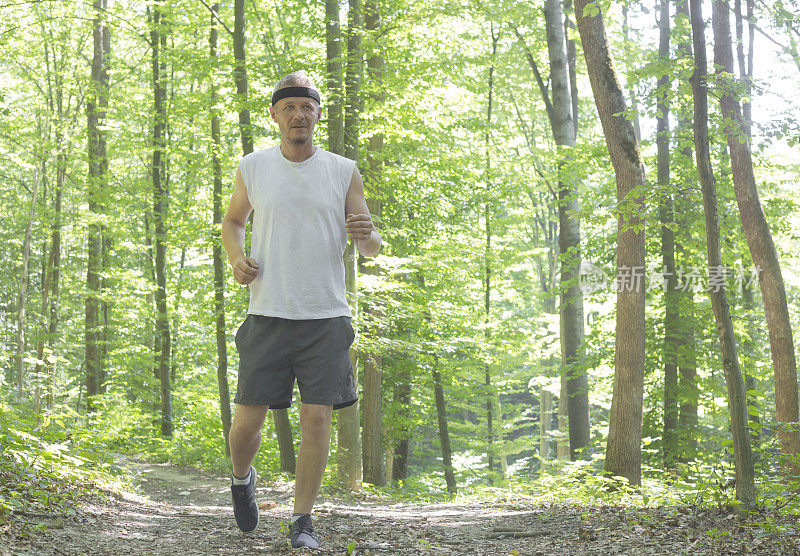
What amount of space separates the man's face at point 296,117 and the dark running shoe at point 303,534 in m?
1.92

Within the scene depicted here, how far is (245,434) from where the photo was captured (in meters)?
3.71

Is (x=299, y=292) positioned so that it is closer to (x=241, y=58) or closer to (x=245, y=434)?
(x=245, y=434)

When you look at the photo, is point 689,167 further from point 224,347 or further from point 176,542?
point 176,542

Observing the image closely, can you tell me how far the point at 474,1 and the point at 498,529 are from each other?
11234 mm

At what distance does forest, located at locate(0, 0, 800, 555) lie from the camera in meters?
5.55

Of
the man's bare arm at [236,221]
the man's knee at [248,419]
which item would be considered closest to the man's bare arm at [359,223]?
the man's bare arm at [236,221]

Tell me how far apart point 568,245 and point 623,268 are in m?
5.62

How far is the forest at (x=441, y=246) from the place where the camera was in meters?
5.55

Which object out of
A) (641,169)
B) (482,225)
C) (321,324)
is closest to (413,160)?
(641,169)

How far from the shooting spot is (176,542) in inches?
156

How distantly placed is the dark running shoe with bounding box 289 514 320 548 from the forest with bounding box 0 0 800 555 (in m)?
0.70

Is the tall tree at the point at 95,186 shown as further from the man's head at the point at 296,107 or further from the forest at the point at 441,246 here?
the man's head at the point at 296,107

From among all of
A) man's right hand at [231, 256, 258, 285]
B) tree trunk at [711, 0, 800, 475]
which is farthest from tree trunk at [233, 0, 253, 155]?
man's right hand at [231, 256, 258, 285]

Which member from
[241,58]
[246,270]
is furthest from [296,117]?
[241,58]
